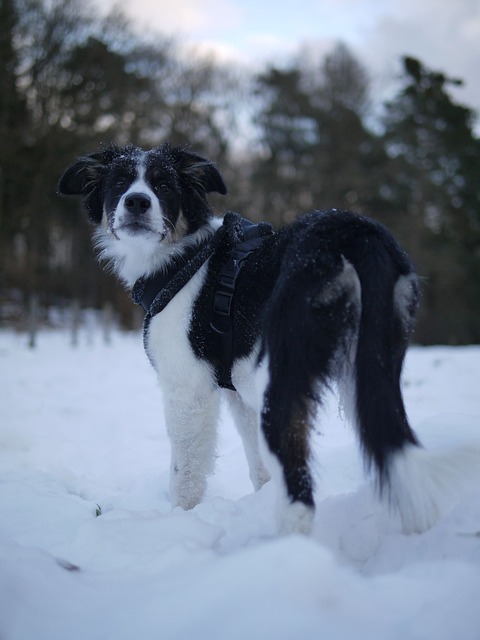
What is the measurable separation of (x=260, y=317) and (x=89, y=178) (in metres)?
1.70

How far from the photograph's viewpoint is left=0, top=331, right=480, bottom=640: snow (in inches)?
55.8

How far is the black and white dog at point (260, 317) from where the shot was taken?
1.93m

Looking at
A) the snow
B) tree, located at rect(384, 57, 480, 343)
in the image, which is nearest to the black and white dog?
the snow

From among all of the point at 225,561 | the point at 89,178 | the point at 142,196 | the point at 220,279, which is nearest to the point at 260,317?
the point at 220,279

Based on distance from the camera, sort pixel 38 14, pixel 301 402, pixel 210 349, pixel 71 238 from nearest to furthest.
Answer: pixel 301 402, pixel 210 349, pixel 38 14, pixel 71 238

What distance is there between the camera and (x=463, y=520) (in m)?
2.05

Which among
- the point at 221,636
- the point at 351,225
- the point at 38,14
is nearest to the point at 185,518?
the point at 221,636

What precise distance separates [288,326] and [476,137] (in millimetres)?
22953

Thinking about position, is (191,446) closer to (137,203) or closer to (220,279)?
(220,279)

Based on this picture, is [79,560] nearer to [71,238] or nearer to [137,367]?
[137,367]

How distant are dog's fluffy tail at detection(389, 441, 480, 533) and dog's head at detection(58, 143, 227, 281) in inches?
75.0

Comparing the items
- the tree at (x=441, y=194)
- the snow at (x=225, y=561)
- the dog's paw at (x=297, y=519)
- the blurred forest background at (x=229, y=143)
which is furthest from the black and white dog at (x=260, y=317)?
the tree at (x=441, y=194)

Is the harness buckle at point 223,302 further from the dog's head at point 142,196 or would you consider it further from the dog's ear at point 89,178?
the dog's ear at point 89,178

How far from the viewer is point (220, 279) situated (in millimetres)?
2752
